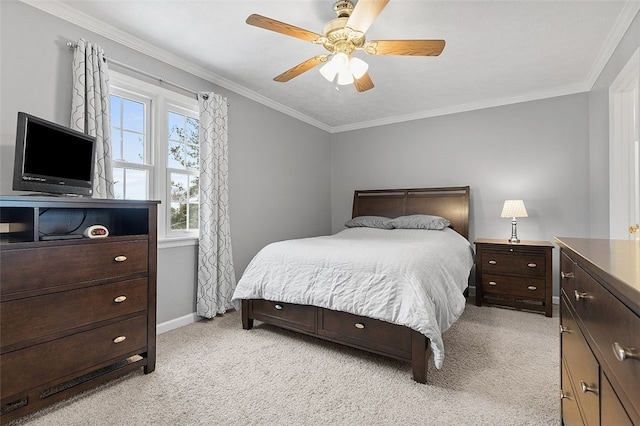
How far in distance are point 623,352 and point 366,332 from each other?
178 centimetres

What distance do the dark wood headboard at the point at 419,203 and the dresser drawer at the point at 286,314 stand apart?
2560mm

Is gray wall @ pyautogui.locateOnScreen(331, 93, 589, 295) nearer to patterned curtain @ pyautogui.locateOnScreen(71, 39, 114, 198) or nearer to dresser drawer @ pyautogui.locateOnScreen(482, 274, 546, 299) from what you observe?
dresser drawer @ pyautogui.locateOnScreen(482, 274, 546, 299)

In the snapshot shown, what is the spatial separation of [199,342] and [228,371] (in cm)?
63

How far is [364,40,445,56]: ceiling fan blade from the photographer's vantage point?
2.13m

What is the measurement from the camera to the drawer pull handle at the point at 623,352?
629 mm

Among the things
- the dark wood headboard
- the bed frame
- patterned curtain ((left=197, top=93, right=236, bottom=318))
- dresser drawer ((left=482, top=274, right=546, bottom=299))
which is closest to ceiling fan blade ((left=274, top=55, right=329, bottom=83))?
patterned curtain ((left=197, top=93, right=236, bottom=318))

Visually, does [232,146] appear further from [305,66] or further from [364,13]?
[364,13]

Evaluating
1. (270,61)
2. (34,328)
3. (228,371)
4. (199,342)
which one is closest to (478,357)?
(228,371)

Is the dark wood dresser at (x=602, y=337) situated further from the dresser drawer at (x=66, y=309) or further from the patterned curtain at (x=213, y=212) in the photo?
the patterned curtain at (x=213, y=212)

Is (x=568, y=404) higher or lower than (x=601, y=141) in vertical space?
lower

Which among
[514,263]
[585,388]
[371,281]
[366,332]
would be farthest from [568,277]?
[514,263]

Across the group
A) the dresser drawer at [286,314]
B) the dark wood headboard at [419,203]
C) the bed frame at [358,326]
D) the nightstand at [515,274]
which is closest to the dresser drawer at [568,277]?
the bed frame at [358,326]

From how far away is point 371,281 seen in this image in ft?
7.42

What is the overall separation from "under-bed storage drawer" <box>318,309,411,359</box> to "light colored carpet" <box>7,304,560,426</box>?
0.15m
